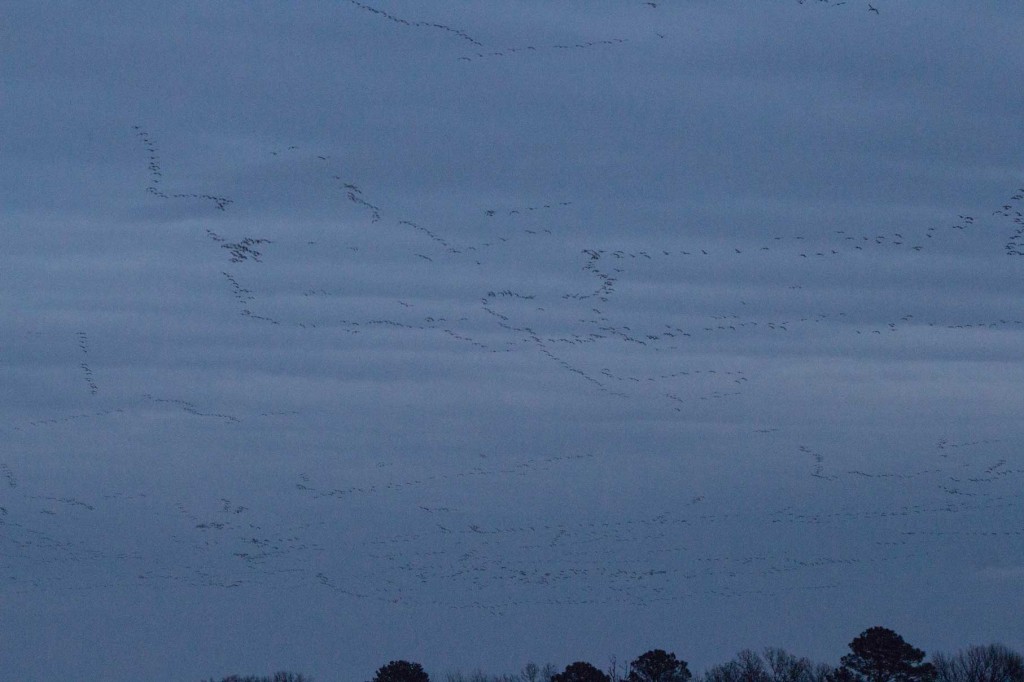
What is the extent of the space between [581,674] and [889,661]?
97.0ft

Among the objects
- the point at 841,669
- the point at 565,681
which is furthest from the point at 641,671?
the point at 841,669

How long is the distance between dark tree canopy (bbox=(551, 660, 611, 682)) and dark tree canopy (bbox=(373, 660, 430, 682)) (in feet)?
73.1

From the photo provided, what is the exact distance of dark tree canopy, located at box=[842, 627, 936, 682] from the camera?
129 m

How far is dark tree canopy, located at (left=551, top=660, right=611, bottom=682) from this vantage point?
457ft

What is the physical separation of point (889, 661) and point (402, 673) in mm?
55233

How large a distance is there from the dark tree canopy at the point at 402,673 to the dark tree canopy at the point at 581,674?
22.3 metres

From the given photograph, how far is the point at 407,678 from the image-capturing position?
158m

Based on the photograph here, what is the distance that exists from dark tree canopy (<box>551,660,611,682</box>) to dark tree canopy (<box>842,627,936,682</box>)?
24.3m

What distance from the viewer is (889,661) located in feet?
424

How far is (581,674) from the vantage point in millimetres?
139875

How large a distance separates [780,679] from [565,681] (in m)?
63.3

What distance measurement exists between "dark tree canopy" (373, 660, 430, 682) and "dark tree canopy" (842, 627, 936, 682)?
49.8m

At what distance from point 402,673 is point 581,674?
87.9 feet

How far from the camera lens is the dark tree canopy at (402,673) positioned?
158 m
